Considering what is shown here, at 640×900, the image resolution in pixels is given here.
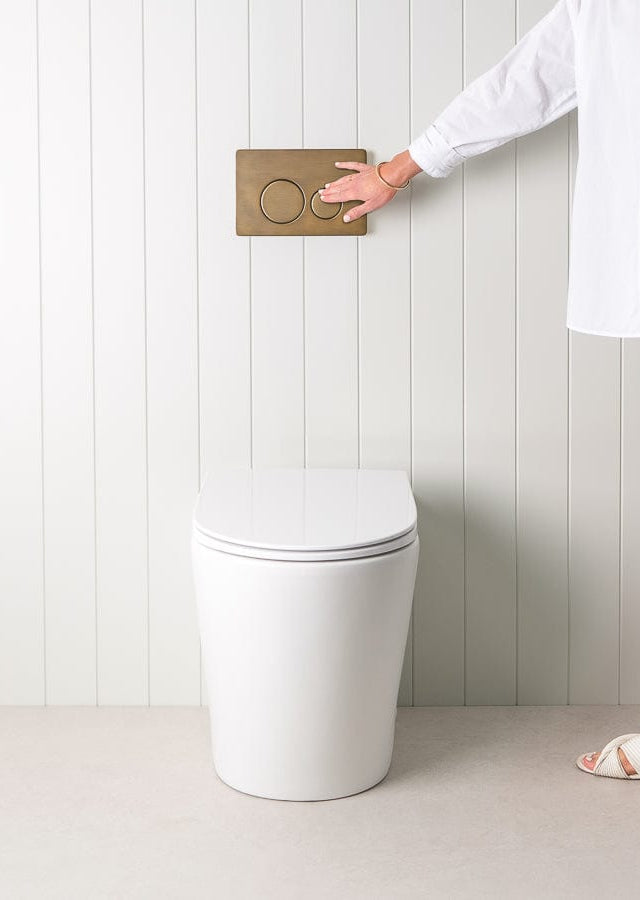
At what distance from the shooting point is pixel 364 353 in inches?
81.6

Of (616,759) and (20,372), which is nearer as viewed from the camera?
(616,759)

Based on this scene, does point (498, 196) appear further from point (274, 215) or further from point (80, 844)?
point (80, 844)

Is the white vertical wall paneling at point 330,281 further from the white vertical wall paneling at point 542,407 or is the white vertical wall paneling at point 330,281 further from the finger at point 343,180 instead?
the white vertical wall paneling at point 542,407

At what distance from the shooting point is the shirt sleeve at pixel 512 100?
182 centimetres

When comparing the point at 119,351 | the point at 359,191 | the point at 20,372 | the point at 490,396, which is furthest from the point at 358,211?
the point at 20,372

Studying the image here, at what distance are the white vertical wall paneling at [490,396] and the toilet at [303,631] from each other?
357 millimetres

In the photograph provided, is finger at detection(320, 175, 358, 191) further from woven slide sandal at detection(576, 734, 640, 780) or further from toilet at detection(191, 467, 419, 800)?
woven slide sandal at detection(576, 734, 640, 780)

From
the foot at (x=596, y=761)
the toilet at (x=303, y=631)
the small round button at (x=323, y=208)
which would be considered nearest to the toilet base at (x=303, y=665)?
the toilet at (x=303, y=631)

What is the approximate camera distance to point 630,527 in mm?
2102

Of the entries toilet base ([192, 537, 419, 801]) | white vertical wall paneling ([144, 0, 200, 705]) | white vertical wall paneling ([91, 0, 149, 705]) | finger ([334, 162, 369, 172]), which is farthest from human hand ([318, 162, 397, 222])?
toilet base ([192, 537, 419, 801])

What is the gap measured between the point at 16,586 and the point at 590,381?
49.8 inches

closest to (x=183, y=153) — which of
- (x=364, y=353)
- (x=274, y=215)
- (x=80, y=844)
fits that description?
(x=274, y=215)

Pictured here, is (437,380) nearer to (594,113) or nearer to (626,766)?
(594,113)

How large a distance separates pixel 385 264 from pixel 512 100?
395mm
